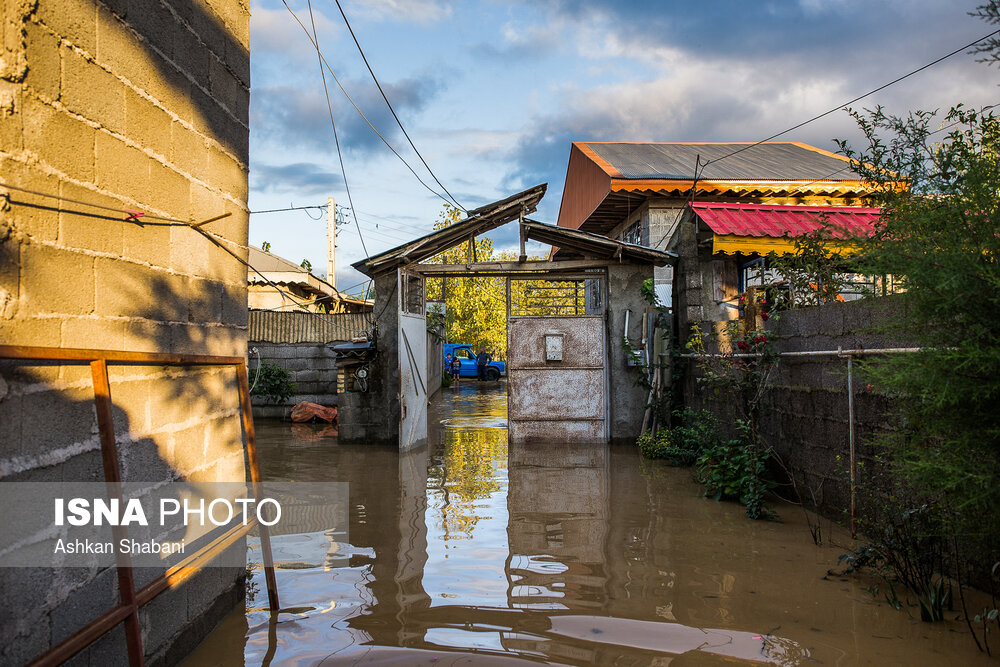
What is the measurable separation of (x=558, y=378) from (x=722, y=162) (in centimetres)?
786

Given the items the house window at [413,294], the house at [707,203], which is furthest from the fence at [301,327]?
the house at [707,203]

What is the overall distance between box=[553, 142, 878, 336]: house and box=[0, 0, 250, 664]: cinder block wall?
5.74 meters

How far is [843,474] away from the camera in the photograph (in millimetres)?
5781

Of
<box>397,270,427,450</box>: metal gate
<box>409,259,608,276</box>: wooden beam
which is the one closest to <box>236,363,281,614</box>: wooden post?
<box>397,270,427,450</box>: metal gate

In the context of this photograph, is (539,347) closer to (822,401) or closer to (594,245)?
(594,245)

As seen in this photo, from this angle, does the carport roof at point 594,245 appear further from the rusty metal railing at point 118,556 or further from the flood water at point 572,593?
the rusty metal railing at point 118,556

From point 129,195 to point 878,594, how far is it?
4834 mm

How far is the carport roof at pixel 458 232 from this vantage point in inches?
429

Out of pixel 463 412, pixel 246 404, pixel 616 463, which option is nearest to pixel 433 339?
pixel 463 412

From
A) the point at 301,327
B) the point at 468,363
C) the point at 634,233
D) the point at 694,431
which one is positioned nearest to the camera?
the point at 694,431

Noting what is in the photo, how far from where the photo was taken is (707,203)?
11.9 m

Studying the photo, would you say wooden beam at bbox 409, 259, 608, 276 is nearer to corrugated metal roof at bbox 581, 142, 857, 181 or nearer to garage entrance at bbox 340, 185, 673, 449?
garage entrance at bbox 340, 185, 673, 449

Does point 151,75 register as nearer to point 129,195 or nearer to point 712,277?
point 129,195

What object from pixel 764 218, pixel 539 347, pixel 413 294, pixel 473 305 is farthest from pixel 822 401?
pixel 473 305
